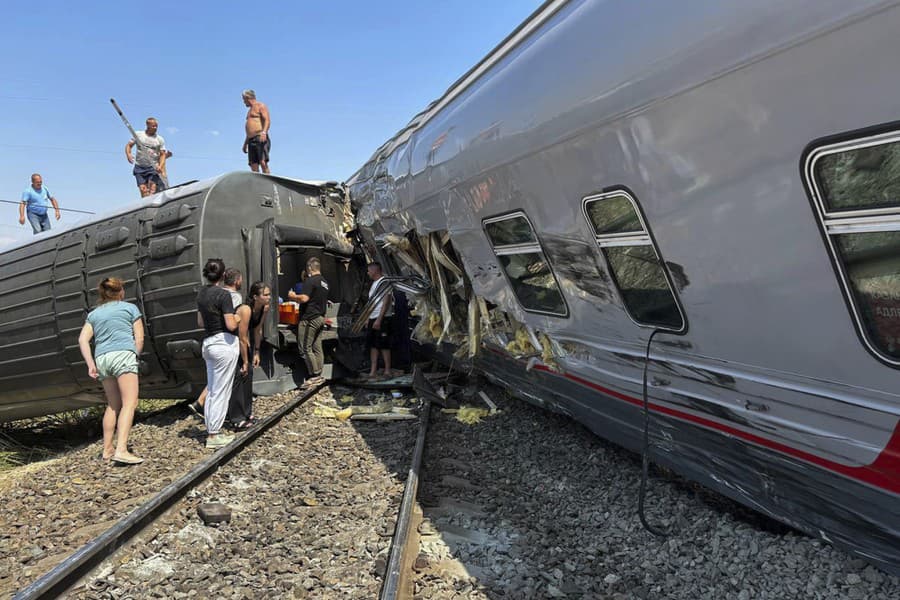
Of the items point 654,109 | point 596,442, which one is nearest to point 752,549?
point 596,442

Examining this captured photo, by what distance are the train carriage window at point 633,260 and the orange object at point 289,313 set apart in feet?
19.3

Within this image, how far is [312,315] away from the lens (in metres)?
8.16

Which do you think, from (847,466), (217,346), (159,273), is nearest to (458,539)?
(847,466)

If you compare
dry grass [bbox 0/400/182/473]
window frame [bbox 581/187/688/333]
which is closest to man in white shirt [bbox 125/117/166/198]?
dry grass [bbox 0/400/182/473]

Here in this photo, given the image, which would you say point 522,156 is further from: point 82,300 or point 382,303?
point 82,300

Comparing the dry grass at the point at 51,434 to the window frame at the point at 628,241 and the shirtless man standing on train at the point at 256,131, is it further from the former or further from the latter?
the window frame at the point at 628,241

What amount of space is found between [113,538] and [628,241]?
11.7 ft

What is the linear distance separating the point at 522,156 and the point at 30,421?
12.9m

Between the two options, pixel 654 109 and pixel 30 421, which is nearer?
pixel 654 109

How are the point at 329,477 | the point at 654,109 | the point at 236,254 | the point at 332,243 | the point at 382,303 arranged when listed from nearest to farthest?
the point at 654,109, the point at 329,477, the point at 236,254, the point at 382,303, the point at 332,243

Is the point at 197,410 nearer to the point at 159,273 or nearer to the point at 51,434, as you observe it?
the point at 159,273

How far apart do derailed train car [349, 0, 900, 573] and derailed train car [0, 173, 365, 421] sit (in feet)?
14.2

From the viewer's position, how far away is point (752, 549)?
320 cm

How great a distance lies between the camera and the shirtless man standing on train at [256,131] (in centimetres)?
1003
